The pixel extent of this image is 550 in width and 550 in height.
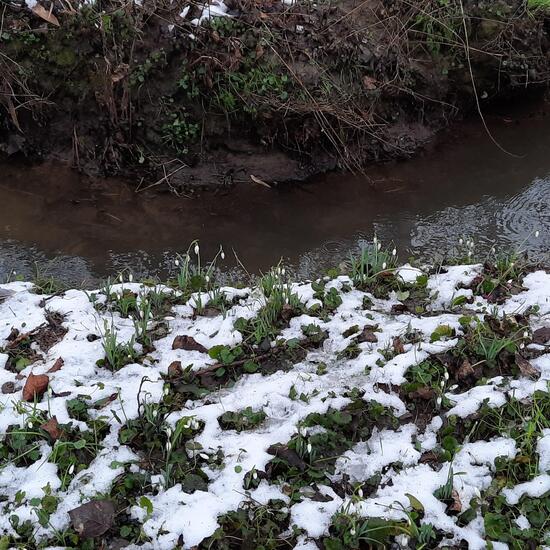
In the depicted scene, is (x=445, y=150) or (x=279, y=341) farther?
(x=445, y=150)

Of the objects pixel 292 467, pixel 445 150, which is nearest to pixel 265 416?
pixel 292 467

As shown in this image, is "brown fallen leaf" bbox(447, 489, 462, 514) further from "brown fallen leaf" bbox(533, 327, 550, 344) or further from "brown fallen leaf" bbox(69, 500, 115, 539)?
"brown fallen leaf" bbox(69, 500, 115, 539)

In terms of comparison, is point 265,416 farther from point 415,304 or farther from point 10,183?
point 10,183

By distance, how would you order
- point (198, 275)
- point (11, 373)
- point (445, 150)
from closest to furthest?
1. point (11, 373)
2. point (198, 275)
3. point (445, 150)

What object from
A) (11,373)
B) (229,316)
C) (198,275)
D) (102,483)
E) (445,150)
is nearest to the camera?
(102,483)

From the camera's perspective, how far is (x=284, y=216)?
589 cm

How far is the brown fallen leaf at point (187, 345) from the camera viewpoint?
3410 millimetres

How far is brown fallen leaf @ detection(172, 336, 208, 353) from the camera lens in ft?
11.2

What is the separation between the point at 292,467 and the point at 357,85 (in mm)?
4575

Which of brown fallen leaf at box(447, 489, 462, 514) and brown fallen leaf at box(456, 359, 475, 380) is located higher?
brown fallen leaf at box(456, 359, 475, 380)

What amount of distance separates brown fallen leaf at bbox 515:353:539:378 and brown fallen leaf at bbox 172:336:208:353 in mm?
1691

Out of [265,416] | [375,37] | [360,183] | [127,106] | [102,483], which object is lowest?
[102,483]

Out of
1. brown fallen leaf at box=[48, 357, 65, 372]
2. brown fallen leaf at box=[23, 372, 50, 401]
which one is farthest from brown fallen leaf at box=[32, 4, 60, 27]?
brown fallen leaf at box=[23, 372, 50, 401]

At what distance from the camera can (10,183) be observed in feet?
20.1
